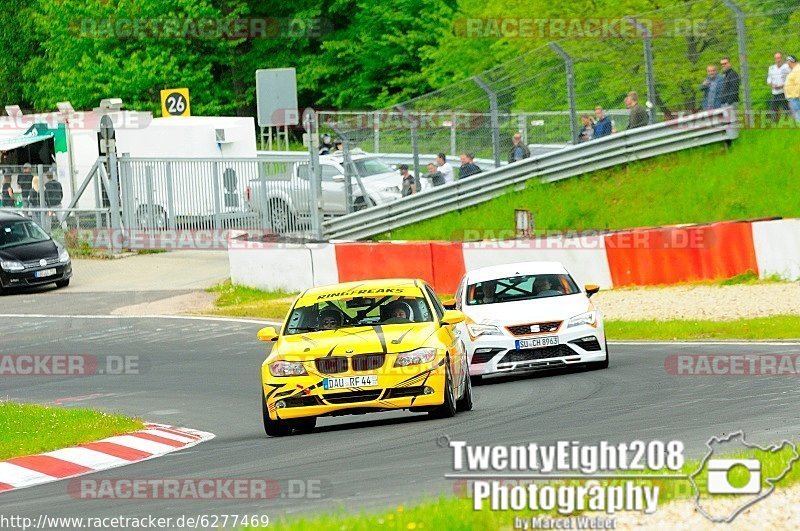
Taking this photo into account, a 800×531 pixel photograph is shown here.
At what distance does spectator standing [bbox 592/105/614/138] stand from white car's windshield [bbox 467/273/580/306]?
1043 cm

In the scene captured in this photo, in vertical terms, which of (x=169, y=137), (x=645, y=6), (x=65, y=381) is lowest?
(x=65, y=381)

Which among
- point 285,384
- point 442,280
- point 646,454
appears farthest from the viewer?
point 442,280

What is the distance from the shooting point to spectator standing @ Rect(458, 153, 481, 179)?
31572 mm

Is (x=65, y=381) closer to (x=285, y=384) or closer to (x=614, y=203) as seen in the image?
(x=285, y=384)

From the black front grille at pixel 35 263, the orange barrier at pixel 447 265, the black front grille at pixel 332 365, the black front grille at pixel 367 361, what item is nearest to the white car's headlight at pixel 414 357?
the black front grille at pixel 367 361

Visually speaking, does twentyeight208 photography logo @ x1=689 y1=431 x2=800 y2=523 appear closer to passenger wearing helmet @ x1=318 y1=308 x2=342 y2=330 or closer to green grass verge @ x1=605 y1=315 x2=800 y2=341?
passenger wearing helmet @ x1=318 y1=308 x2=342 y2=330

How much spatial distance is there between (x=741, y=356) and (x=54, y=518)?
1030 cm

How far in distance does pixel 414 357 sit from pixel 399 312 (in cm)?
107

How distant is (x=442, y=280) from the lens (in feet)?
92.9

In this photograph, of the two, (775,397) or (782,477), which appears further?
(775,397)

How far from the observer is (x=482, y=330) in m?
18.1

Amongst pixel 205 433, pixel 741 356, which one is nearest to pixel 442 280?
pixel 741 356

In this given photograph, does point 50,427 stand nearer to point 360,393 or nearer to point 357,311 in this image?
point 357,311

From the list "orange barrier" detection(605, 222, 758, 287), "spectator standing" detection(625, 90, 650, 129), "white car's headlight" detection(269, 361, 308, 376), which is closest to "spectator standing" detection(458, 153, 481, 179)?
"spectator standing" detection(625, 90, 650, 129)
